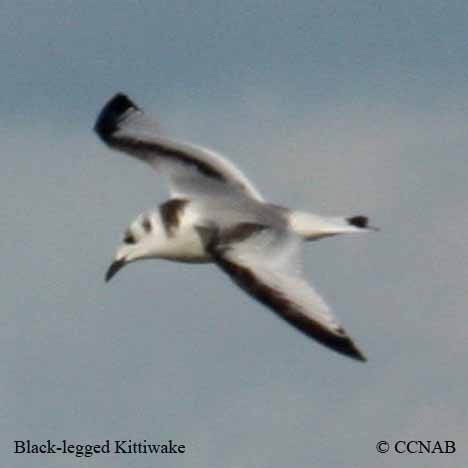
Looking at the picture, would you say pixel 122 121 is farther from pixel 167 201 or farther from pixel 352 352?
pixel 352 352

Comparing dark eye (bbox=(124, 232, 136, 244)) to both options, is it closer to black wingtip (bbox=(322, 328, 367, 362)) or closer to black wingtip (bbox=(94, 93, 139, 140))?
black wingtip (bbox=(94, 93, 139, 140))

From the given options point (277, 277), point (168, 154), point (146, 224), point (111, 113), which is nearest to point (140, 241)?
point (146, 224)

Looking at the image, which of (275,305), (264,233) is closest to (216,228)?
(264,233)

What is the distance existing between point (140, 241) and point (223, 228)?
1359 mm

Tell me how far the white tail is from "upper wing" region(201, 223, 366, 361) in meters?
0.32

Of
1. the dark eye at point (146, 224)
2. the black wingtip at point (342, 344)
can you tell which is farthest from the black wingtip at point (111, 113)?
the black wingtip at point (342, 344)

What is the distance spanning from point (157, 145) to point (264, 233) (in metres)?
3.01

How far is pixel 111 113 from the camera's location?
21938 mm

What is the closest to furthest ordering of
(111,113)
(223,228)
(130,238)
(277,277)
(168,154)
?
(277,277) < (223,228) < (130,238) < (168,154) < (111,113)

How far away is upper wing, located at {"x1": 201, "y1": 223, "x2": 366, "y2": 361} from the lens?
16.7 metres

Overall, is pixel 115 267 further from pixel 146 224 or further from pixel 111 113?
pixel 111 113

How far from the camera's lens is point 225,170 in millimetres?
20922

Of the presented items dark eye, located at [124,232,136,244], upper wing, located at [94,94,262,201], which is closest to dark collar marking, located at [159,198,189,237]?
upper wing, located at [94,94,262,201]

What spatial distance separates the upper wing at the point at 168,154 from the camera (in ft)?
67.2
